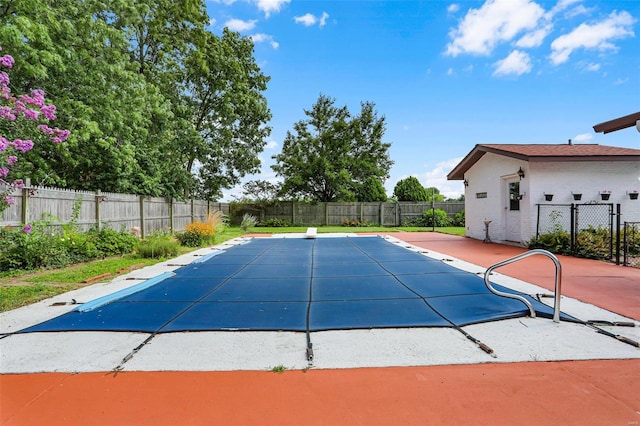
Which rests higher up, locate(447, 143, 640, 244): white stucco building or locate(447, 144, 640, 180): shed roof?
locate(447, 144, 640, 180): shed roof

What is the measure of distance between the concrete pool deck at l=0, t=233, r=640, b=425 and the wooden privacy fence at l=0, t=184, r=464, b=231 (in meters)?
4.64

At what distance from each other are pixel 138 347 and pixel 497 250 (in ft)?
29.3

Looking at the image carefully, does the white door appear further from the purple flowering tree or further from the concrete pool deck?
the purple flowering tree

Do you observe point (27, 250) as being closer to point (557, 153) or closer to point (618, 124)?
point (618, 124)

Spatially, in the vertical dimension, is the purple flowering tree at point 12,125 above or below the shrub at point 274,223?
above

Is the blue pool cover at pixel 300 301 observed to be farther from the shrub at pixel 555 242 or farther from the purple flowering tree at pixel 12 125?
the shrub at pixel 555 242

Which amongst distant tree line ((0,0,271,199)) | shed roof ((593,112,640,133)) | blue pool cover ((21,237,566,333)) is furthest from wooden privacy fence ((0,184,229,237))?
shed roof ((593,112,640,133))

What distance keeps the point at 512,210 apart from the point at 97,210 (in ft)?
39.6

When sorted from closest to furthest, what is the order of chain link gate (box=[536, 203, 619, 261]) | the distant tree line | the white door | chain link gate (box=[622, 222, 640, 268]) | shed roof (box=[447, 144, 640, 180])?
chain link gate (box=[622, 222, 640, 268]) < chain link gate (box=[536, 203, 619, 261]) < shed roof (box=[447, 144, 640, 180]) < the distant tree line < the white door

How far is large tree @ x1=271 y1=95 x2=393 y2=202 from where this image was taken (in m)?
21.8

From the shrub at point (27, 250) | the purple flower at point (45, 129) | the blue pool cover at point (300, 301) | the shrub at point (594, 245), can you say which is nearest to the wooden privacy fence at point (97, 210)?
the shrub at point (27, 250)

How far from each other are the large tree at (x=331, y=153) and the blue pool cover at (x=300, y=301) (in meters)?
15.6

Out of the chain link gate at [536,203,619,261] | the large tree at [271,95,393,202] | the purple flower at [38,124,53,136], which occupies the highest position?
the large tree at [271,95,393,202]

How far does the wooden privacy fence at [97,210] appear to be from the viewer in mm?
6562
